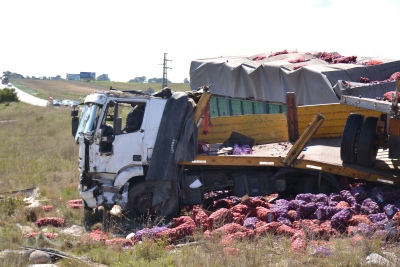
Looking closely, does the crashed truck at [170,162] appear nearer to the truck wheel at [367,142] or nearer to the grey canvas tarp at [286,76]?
the truck wheel at [367,142]

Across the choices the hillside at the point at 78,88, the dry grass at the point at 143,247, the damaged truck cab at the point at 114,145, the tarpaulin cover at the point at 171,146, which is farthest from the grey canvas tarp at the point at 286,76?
the hillside at the point at 78,88

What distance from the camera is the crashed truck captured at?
11.7 metres

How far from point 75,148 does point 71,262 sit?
47.6 feet

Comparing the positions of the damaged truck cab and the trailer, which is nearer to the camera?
the trailer

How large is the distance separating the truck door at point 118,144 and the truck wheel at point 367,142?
13.1ft

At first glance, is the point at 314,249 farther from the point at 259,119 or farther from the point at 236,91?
the point at 236,91

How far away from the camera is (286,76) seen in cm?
1828

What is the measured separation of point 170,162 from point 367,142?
361cm

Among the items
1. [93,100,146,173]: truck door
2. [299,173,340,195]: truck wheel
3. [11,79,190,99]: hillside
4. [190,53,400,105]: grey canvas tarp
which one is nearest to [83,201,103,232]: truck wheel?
[93,100,146,173]: truck door

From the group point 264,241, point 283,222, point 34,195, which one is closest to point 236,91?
point 34,195

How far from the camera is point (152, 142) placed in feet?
38.7

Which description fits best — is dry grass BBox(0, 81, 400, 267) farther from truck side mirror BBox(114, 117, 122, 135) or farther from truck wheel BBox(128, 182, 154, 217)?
truck side mirror BBox(114, 117, 122, 135)

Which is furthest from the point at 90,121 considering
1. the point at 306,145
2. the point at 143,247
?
the point at 306,145

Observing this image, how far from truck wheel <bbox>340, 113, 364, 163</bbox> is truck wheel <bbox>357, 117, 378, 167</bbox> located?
145 millimetres
